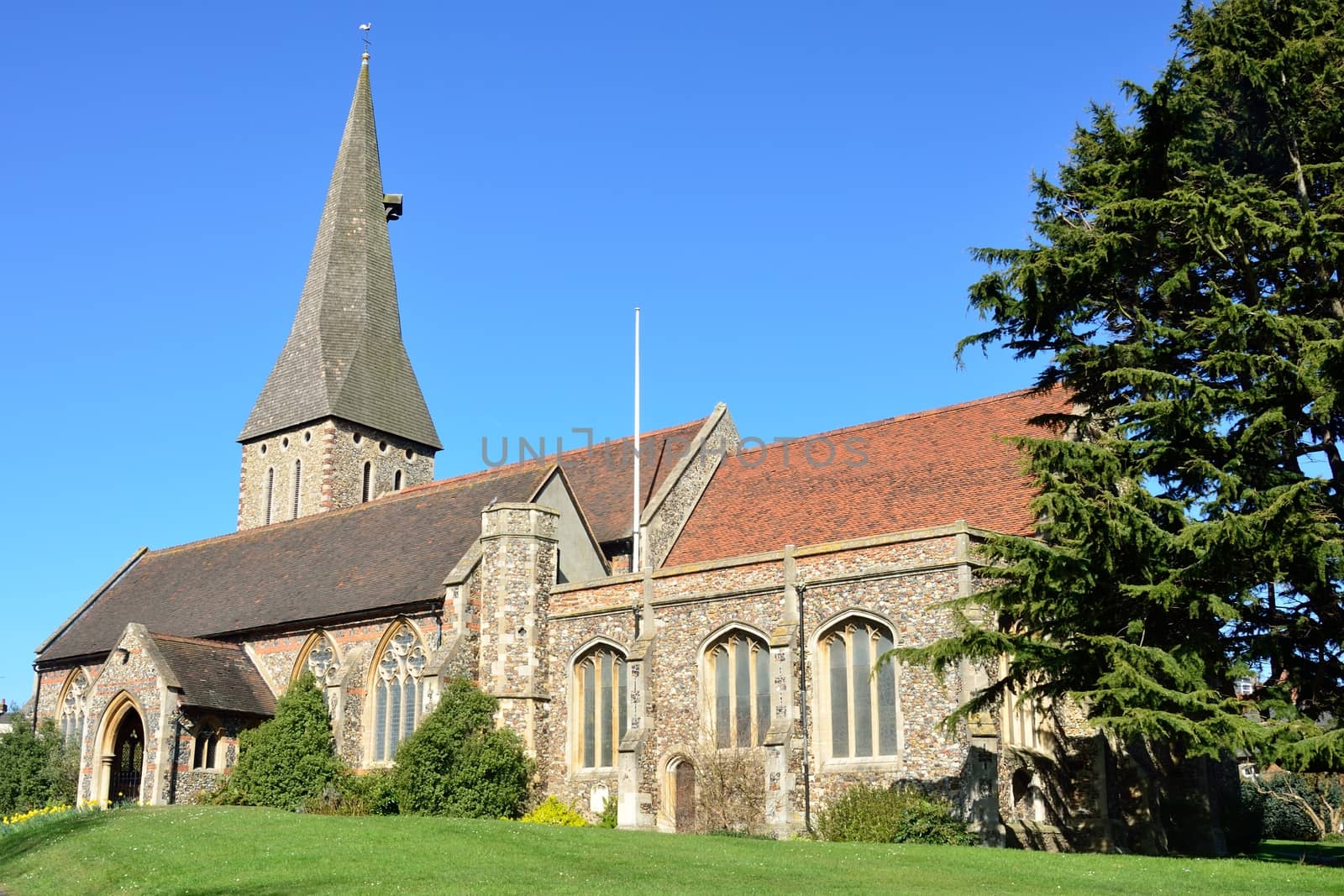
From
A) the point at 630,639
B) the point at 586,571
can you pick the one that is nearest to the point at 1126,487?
the point at 630,639

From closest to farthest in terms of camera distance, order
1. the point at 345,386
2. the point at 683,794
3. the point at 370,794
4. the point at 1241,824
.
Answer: the point at 683,794
the point at 370,794
the point at 1241,824
the point at 345,386

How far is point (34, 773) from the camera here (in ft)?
116

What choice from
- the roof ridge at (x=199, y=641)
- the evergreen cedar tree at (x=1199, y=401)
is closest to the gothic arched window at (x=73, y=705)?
the roof ridge at (x=199, y=641)

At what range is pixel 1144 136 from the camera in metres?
20.3

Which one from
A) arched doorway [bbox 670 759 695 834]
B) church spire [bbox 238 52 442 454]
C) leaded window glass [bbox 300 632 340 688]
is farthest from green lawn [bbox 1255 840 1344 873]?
church spire [bbox 238 52 442 454]

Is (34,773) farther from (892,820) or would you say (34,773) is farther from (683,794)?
(892,820)

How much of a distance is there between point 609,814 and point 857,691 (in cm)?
630

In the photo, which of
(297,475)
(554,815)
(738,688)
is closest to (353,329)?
(297,475)

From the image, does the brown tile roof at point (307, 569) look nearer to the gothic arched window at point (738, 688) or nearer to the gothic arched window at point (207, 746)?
the gothic arched window at point (207, 746)

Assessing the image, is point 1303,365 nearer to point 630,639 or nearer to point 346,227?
point 630,639

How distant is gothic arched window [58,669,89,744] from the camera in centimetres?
3766

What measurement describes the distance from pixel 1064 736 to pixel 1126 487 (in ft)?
20.2

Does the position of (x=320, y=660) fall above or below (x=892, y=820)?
above

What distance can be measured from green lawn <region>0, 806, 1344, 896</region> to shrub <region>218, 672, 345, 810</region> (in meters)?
7.26
